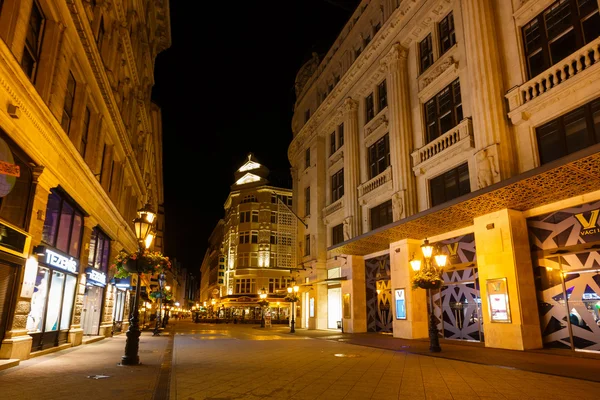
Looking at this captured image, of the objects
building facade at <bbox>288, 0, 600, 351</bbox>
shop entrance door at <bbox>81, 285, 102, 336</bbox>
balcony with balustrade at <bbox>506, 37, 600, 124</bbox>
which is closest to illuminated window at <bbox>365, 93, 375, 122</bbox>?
building facade at <bbox>288, 0, 600, 351</bbox>

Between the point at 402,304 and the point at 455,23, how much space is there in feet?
50.3

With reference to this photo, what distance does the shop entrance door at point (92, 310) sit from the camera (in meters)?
20.5

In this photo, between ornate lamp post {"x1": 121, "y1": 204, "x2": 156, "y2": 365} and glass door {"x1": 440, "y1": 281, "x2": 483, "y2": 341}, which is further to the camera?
glass door {"x1": 440, "y1": 281, "x2": 483, "y2": 341}

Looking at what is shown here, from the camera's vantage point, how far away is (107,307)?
2272 cm

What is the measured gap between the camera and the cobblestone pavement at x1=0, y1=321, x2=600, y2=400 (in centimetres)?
753

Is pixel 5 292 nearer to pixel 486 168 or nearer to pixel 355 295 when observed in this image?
pixel 486 168

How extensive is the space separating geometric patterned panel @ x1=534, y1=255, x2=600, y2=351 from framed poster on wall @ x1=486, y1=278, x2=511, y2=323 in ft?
4.23

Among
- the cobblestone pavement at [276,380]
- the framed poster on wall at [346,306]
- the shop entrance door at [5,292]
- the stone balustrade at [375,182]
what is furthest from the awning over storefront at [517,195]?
the shop entrance door at [5,292]

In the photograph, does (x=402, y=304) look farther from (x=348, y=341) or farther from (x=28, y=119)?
(x=28, y=119)

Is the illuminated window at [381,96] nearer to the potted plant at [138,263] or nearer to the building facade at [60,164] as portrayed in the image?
the building facade at [60,164]

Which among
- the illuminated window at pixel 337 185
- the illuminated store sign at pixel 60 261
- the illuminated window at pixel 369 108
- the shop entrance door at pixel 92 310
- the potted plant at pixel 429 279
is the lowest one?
the shop entrance door at pixel 92 310

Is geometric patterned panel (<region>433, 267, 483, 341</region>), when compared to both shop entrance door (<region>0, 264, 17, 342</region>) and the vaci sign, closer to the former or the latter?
the vaci sign

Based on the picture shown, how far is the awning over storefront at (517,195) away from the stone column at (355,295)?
22.3 ft

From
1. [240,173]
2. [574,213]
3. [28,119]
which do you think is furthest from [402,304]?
[240,173]
